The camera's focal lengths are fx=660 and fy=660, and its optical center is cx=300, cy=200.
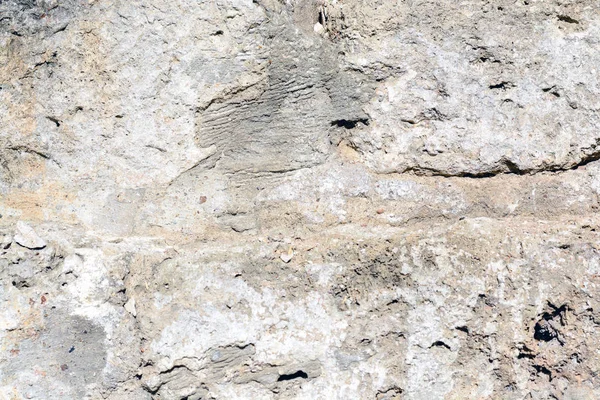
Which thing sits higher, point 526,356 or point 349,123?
point 349,123

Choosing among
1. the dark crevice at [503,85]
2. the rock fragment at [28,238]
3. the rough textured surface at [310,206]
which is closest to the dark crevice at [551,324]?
the rough textured surface at [310,206]

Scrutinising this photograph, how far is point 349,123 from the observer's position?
4.53 ft

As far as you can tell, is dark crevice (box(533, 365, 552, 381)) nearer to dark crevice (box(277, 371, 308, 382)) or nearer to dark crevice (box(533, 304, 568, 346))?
dark crevice (box(533, 304, 568, 346))

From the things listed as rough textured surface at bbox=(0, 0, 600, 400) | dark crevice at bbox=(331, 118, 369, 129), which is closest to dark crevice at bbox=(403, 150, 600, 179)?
rough textured surface at bbox=(0, 0, 600, 400)

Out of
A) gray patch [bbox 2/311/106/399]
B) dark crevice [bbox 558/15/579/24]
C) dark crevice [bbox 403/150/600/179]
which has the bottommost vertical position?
gray patch [bbox 2/311/106/399]

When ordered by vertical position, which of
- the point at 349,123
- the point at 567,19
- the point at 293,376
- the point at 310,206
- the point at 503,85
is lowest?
the point at 293,376

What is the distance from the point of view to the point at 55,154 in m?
1.34

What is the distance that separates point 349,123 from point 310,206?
19cm

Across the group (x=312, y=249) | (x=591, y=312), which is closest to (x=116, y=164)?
(x=312, y=249)

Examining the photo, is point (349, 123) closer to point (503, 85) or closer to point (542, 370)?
point (503, 85)

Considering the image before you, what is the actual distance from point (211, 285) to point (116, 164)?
0.32 m

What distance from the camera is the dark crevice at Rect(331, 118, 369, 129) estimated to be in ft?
4.50

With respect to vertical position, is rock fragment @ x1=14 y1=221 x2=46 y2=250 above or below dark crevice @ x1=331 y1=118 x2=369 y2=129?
below

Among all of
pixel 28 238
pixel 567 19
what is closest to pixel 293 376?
pixel 28 238
